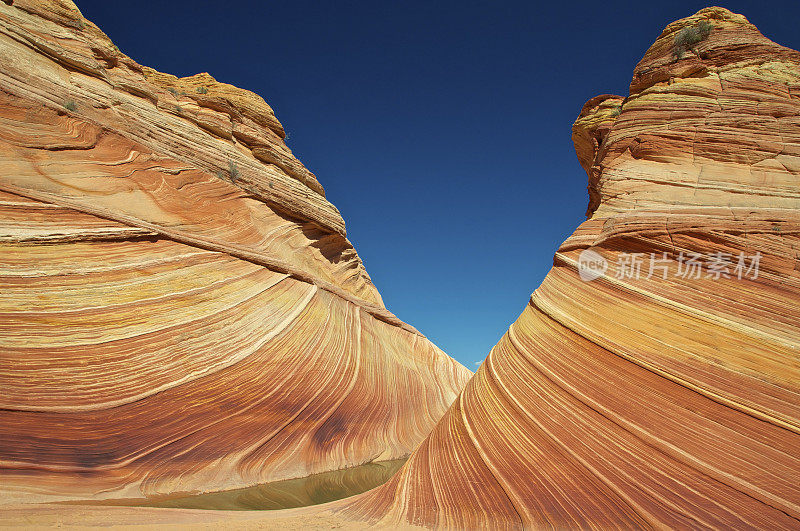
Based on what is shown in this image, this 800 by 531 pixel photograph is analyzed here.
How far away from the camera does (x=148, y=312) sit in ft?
18.0

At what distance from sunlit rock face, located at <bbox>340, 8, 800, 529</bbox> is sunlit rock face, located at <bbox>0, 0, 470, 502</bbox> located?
2.58m

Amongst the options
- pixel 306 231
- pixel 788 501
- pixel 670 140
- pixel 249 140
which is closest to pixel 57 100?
pixel 249 140

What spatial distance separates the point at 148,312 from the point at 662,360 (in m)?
6.18

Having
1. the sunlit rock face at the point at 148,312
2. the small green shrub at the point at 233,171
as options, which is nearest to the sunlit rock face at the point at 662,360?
the sunlit rock face at the point at 148,312

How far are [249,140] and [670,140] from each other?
31.7ft

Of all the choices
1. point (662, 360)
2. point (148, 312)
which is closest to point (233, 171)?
point (148, 312)

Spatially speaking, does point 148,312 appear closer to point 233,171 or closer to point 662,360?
point 233,171

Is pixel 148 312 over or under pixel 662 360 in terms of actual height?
under

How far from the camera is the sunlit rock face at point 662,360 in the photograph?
10.7ft

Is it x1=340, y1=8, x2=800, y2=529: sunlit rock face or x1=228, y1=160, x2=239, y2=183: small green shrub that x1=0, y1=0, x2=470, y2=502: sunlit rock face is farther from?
x1=340, y1=8, x2=800, y2=529: sunlit rock face

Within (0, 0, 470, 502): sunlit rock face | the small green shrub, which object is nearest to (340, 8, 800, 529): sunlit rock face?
(0, 0, 470, 502): sunlit rock face

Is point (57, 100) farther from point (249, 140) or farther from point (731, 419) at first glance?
point (731, 419)

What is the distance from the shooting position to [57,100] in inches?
252

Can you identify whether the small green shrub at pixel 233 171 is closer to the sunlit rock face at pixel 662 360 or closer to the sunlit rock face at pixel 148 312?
the sunlit rock face at pixel 148 312
